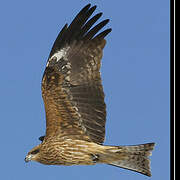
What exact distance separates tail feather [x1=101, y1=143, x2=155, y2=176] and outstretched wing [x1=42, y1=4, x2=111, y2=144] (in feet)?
1.74

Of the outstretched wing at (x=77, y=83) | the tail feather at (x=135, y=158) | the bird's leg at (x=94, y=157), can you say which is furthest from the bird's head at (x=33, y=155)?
the tail feather at (x=135, y=158)

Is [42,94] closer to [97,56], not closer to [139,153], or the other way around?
[97,56]

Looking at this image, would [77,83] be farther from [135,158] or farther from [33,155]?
[135,158]

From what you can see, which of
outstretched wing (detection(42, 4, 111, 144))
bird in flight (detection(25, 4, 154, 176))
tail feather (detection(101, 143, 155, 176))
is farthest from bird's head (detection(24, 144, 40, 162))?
tail feather (detection(101, 143, 155, 176))

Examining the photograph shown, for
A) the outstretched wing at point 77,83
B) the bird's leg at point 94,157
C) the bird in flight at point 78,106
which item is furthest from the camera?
the outstretched wing at point 77,83

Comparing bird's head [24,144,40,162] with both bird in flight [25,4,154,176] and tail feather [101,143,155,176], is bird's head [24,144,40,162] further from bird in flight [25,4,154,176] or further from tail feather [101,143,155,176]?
tail feather [101,143,155,176]

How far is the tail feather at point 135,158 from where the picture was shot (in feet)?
24.3

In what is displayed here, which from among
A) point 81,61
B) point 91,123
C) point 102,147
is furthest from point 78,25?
point 102,147

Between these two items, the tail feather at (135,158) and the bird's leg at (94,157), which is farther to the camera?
the tail feather at (135,158)

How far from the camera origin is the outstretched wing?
749cm

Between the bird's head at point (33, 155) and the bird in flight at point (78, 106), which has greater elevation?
the bird in flight at point (78, 106)

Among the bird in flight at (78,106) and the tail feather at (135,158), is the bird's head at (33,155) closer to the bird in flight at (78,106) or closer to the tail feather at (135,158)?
the bird in flight at (78,106)

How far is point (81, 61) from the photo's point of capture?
7965mm

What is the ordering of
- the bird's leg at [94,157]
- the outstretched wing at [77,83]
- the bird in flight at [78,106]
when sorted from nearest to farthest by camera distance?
the bird's leg at [94,157], the bird in flight at [78,106], the outstretched wing at [77,83]
